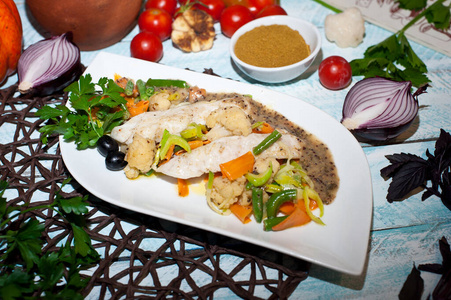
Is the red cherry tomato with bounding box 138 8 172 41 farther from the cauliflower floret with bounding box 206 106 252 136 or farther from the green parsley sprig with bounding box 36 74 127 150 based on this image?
the cauliflower floret with bounding box 206 106 252 136

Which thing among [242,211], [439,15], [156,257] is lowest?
[156,257]

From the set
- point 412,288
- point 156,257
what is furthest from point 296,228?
point 156,257

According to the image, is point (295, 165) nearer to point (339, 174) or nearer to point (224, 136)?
point (339, 174)

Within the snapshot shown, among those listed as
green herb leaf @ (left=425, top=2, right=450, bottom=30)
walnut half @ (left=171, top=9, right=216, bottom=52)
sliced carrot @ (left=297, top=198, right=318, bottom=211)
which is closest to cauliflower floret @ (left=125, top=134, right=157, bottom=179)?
sliced carrot @ (left=297, top=198, right=318, bottom=211)

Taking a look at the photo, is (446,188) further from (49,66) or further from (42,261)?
(49,66)

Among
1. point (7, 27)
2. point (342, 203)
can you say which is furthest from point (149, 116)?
point (7, 27)

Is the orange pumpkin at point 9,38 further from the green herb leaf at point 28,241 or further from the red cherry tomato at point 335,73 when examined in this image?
the red cherry tomato at point 335,73
